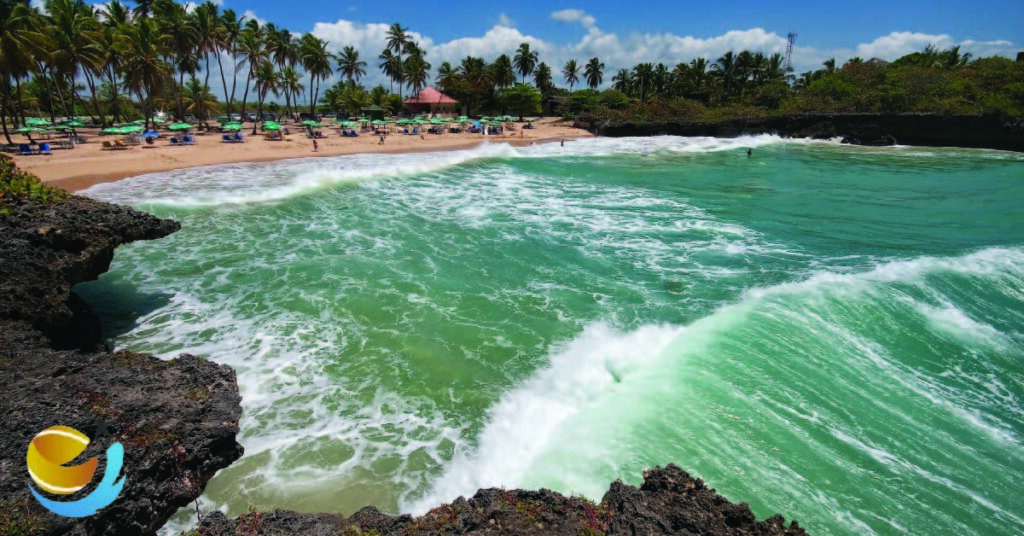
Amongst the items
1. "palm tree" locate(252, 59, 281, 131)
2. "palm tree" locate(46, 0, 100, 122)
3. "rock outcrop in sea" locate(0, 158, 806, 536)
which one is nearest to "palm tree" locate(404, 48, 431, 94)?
"palm tree" locate(252, 59, 281, 131)

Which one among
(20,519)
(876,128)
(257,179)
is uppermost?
(876,128)

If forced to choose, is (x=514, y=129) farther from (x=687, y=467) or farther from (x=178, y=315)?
(x=687, y=467)

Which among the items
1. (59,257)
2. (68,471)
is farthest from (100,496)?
(59,257)

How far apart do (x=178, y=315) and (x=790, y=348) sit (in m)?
14.0

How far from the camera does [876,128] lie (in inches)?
2406

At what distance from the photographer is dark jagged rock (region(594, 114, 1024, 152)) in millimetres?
54406

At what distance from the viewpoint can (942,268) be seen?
13.9 meters

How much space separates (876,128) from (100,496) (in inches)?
3119

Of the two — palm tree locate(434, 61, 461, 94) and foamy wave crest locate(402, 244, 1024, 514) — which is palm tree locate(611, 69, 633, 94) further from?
foamy wave crest locate(402, 244, 1024, 514)

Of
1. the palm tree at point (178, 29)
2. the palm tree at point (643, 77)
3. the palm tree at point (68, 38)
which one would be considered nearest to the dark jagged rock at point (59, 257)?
the palm tree at point (68, 38)

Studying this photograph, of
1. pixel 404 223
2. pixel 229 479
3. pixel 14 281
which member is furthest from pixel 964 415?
pixel 404 223

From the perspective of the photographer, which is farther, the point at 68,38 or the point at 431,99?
the point at 431,99

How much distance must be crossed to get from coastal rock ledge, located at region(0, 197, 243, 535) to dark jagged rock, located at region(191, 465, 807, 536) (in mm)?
678

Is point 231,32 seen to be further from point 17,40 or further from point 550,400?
point 550,400
